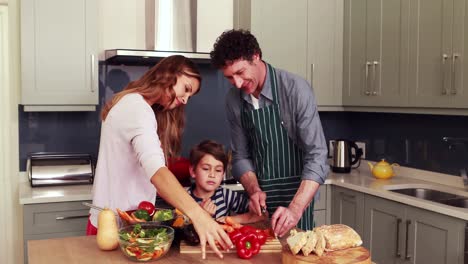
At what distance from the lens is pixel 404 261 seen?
2824 mm

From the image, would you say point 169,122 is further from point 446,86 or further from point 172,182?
point 446,86

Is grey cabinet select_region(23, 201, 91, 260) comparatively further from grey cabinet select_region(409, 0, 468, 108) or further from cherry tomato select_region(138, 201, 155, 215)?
grey cabinet select_region(409, 0, 468, 108)

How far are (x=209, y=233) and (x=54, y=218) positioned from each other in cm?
161

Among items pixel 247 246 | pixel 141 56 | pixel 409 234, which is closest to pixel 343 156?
pixel 409 234

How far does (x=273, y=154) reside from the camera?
2373mm

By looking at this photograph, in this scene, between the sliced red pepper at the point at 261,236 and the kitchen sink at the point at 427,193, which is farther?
the kitchen sink at the point at 427,193

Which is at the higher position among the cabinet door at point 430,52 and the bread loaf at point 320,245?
the cabinet door at point 430,52

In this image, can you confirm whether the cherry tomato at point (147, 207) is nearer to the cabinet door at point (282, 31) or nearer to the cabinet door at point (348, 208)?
the cabinet door at point (348, 208)

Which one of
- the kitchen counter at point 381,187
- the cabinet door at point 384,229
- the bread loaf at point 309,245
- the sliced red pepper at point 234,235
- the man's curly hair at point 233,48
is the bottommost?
the cabinet door at point 384,229

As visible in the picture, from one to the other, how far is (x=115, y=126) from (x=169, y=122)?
0.39 m

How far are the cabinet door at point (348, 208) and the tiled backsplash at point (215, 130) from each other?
518 mm

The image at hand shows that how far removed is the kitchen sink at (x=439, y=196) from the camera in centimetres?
289

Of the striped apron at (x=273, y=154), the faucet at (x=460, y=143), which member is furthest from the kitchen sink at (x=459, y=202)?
the striped apron at (x=273, y=154)

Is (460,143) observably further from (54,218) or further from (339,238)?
(54,218)
